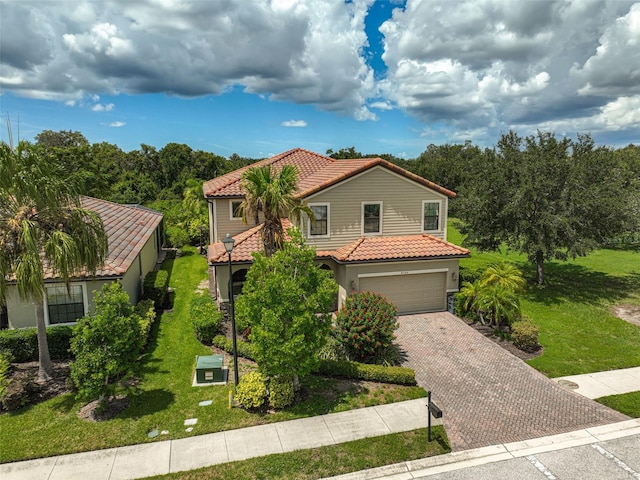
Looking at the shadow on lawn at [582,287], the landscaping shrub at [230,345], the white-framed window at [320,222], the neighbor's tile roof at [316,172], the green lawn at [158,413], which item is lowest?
the green lawn at [158,413]

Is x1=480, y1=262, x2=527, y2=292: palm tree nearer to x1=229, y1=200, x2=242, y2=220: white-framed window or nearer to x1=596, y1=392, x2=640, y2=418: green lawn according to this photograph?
x1=596, y1=392, x2=640, y2=418: green lawn

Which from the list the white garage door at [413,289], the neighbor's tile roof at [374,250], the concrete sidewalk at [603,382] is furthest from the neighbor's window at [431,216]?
the concrete sidewalk at [603,382]

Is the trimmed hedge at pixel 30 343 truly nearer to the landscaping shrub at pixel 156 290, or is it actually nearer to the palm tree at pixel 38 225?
the palm tree at pixel 38 225

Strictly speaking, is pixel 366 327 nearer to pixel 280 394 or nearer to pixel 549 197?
pixel 280 394

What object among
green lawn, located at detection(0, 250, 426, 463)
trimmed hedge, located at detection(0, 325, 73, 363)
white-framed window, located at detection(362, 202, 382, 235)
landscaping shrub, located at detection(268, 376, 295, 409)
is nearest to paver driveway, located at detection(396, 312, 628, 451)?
green lawn, located at detection(0, 250, 426, 463)

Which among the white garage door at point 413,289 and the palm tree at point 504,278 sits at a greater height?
the palm tree at point 504,278

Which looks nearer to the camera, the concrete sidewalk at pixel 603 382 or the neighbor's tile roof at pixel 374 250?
the concrete sidewalk at pixel 603 382

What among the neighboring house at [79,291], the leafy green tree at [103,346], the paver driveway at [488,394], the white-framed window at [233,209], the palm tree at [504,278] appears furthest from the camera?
the white-framed window at [233,209]

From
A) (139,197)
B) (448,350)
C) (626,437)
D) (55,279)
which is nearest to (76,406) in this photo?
(55,279)
